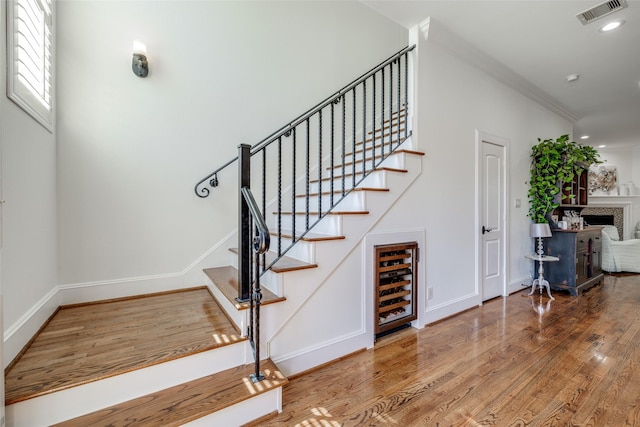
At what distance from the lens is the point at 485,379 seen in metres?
2.00

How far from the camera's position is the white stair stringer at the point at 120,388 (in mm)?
1288

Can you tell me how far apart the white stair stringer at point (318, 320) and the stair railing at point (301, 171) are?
0.56 ft

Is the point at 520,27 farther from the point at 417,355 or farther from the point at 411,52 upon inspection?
the point at 417,355

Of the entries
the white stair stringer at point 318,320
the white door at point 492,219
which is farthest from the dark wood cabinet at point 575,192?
the white stair stringer at point 318,320

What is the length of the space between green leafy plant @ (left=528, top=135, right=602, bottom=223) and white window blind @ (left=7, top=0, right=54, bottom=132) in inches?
218

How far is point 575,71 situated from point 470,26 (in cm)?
199

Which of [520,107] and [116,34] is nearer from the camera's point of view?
[116,34]

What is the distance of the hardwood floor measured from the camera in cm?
165

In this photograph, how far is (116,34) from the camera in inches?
97.3

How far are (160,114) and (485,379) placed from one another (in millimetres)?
3430

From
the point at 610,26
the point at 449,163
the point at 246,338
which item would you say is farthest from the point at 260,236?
the point at 610,26

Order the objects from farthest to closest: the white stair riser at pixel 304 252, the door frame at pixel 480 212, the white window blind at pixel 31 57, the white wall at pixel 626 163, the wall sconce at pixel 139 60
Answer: the white wall at pixel 626 163, the door frame at pixel 480 212, the wall sconce at pixel 139 60, the white stair riser at pixel 304 252, the white window blind at pixel 31 57

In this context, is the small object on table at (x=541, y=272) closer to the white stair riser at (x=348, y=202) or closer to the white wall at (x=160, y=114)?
the white stair riser at (x=348, y=202)

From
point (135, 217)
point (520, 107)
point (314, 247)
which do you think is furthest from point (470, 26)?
point (135, 217)
